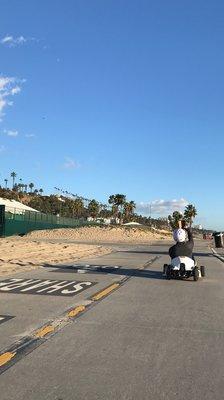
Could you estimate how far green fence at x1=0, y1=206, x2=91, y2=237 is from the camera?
57.0 m

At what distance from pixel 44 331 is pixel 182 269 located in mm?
8087

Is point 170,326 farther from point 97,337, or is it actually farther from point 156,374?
point 156,374

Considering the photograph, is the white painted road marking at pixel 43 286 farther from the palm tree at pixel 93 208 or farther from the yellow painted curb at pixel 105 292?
the palm tree at pixel 93 208

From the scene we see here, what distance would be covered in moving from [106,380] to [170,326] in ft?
10.4

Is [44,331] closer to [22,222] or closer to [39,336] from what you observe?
[39,336]

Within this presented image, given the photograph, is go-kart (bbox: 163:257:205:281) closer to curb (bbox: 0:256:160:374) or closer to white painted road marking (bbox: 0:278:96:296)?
white painted road marking (bbox: 0:278:96:296)

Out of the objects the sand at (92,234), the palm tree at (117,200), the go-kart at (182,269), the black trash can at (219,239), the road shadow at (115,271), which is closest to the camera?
the go-kart at (182,269)

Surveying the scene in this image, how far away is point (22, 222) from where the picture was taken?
226 ft

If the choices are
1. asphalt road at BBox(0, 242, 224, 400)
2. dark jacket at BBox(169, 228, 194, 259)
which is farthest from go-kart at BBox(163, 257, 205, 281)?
asphalt road at BBox(0, 242, 224, 400)

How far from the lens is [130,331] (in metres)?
8.48

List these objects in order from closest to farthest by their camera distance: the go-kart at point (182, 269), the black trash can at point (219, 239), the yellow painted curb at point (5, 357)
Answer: the yellow painted curb at point (5, 357) < the go-kart at point (182, 269) < the black trash can at point (219, 239)

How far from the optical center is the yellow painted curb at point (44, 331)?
26.2 feet

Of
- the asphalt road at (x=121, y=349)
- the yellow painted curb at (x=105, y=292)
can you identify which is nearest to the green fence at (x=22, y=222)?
the yellow painted curb at (x=105, y=292)

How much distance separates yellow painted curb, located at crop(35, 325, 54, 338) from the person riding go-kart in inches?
303
